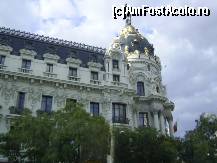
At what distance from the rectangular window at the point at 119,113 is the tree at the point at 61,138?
31.1 feet

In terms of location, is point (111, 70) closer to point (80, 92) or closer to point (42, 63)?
point (80, 92)

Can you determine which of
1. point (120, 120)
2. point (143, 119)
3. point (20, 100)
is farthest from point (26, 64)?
point (143, 119)

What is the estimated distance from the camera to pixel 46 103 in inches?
1312

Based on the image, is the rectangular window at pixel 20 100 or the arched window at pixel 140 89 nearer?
the rectangular window at pixel 20 100

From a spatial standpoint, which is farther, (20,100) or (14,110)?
(20,100)

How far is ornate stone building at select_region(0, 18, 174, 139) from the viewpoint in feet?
107

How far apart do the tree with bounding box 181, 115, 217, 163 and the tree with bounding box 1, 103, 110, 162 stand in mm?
9349

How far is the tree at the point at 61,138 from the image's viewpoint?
23.0 m

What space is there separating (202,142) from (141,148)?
5769mm

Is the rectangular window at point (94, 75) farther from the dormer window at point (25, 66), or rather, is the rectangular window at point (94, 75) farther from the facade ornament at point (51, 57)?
the dormer window at point (25, 66)

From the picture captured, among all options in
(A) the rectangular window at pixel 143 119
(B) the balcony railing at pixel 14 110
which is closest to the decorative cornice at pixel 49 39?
(A) the rectangular window at pixel 143 119

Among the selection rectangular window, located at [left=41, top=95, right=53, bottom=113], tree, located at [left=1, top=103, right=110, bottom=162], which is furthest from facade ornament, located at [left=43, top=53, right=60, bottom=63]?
tree, located at [left=1, top=103, right=110, bottom=162]

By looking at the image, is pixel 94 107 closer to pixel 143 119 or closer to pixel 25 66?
pixel 143 119

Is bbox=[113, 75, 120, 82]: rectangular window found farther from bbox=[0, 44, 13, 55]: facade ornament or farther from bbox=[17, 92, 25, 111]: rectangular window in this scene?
bbox=[0, 44, 13, 55]: facade ornament
